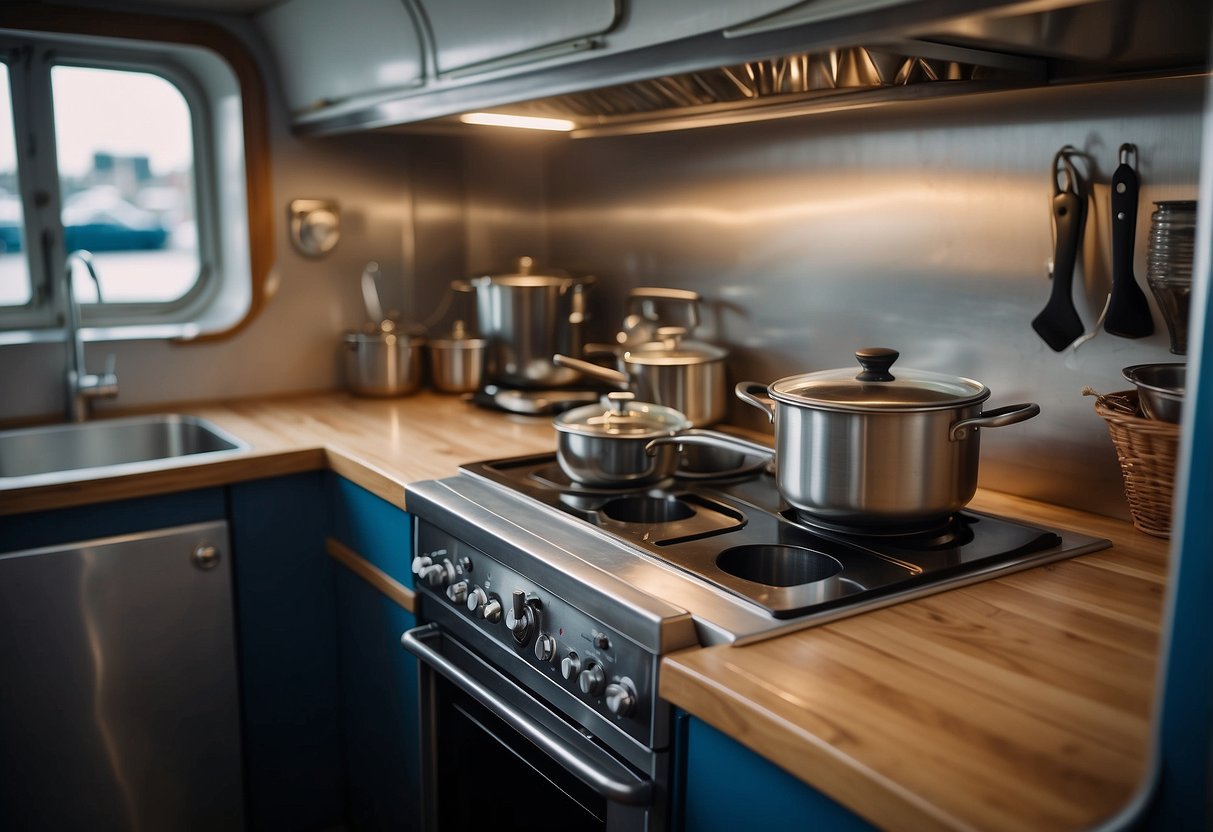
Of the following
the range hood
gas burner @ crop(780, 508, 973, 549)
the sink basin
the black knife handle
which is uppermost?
the range hood

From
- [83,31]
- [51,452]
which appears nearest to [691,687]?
[51,452]

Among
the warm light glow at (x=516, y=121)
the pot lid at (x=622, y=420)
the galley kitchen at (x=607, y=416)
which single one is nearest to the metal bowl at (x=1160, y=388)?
the galley kitchen at (x=607, y=416)

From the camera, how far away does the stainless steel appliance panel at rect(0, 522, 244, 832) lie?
1.75m

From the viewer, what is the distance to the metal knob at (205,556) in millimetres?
1877

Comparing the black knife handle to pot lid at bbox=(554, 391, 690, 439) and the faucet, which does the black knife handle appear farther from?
the faucet

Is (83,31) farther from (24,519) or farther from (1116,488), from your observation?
(1116,488)

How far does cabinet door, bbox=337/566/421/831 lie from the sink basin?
1.42 feet

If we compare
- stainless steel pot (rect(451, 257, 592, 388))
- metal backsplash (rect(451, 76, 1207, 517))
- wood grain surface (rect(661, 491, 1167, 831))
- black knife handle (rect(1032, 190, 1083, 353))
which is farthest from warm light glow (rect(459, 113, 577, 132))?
wood grain surface (rect(661, 491, 1167, 831))

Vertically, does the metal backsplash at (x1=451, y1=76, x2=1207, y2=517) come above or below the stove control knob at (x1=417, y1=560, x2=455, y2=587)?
above

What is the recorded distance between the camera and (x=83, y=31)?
2.19 m

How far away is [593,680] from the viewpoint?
3.84 feet

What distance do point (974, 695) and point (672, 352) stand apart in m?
1.11

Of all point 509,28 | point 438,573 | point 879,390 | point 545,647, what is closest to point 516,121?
point 509,28

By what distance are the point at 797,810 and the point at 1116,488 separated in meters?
0.78
